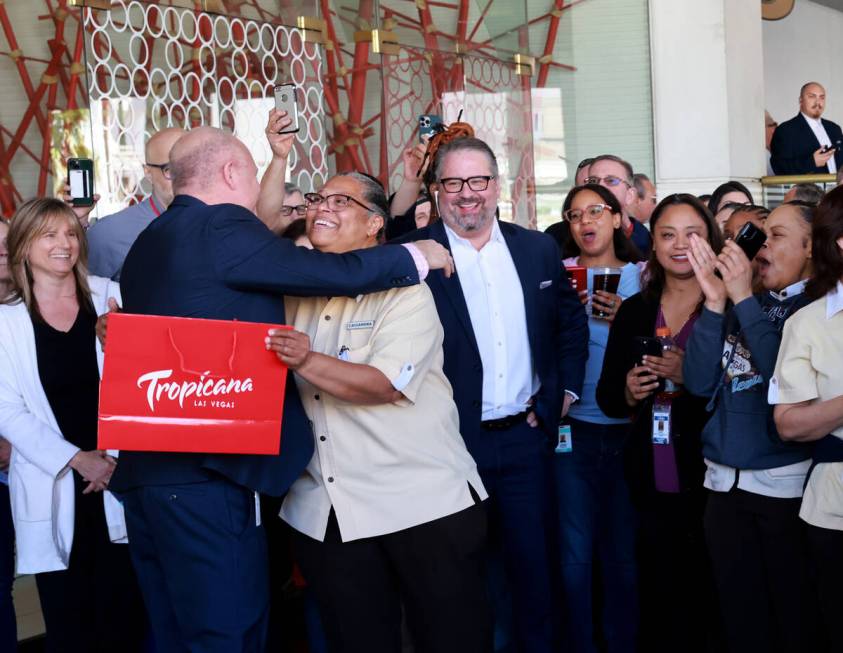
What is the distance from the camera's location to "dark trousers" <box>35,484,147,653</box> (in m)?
3.64

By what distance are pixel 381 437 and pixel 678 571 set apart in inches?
57.5

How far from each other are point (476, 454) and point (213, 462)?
1.14m

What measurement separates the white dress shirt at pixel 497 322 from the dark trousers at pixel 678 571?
57cm

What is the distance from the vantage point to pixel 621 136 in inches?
380

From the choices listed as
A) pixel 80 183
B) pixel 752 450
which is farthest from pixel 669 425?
pixel 80 183

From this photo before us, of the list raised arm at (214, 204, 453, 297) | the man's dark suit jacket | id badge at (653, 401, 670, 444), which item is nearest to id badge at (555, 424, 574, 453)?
id badge at (653, 401, 670, 444)

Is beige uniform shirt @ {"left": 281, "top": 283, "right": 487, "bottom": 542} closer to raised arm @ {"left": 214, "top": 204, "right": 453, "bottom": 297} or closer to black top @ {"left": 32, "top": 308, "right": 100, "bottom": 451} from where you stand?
raised arm @ {"left": 214, "top": 204, "right": 453, "bottom": 297}

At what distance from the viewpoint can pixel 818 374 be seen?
117 inches

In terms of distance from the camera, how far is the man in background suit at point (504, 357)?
11.7ft

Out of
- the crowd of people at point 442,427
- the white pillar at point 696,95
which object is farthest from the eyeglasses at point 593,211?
the white pillar at point 696,95

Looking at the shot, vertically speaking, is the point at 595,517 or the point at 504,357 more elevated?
the point at 504,357

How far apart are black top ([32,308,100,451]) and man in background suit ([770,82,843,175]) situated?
7.49 meters

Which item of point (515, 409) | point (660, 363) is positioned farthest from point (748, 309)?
point (515, 409)

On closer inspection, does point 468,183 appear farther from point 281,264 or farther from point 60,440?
point 60,440
